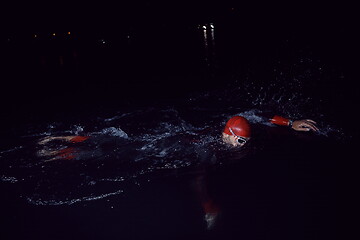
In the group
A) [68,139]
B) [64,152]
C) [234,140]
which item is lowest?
[64,152]

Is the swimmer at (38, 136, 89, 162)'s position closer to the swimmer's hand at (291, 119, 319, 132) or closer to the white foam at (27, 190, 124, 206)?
the white foam at (27, 190, 124, 206)

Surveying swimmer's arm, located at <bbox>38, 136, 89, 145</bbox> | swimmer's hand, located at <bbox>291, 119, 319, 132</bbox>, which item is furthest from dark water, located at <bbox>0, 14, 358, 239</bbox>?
swimmer's hand, located at <bbox>291, 119, 319, 132</bbox>

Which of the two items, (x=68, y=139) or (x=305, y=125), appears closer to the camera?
(x=305, y=125)

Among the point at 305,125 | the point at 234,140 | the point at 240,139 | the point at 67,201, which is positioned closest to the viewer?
the point at 67,201

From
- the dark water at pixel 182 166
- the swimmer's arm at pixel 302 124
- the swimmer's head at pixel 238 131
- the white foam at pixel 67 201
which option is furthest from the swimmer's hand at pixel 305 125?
the white foam at pixel 67 201

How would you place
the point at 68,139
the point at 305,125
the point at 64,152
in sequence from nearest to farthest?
the point at 305,125, the point at 64,152, the point at 68,139

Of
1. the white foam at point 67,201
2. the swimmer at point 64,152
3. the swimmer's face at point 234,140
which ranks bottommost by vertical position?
the white foam at point 67,201

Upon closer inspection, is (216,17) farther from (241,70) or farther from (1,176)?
(1,176)

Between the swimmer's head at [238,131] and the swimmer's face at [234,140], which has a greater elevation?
the swimmer's head at [238,131]

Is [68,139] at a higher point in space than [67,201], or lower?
higher

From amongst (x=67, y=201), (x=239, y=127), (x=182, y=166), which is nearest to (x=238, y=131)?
(x=239, y=127)

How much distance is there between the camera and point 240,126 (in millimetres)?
4102

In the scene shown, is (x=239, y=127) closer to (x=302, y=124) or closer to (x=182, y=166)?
(x=182, y=166)

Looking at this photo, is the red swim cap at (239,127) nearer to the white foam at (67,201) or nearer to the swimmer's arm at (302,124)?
the swimmer's arm at (302,124)
